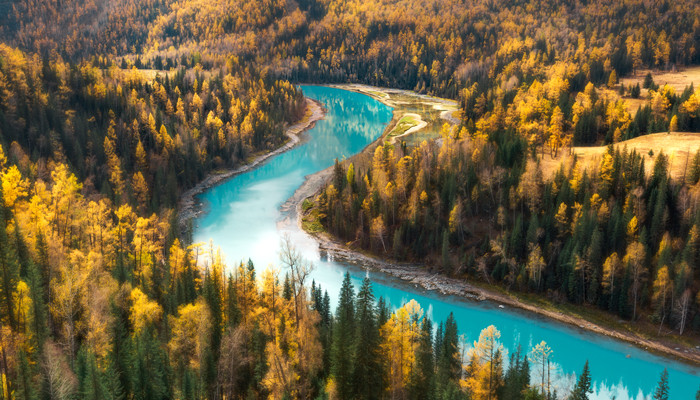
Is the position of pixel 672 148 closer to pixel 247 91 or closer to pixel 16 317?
pixel 16 317

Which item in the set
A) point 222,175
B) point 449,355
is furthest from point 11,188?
point 222,175

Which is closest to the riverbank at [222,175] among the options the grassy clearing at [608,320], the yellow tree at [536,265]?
the yellow tree at [536,265]

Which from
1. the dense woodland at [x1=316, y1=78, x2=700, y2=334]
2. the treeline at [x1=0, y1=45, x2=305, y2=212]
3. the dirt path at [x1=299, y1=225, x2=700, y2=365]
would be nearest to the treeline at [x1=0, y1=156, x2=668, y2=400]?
the dirt path at [x1=299, y1=225, x2=700, y2=365]

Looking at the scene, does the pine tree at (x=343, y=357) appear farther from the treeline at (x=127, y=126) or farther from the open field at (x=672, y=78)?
the open field at (x=672, y=78)

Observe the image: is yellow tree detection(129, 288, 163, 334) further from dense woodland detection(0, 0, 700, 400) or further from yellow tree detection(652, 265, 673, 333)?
yellow tree detection(652, 265, 673, 333)

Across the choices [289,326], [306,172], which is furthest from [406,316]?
[306,172]

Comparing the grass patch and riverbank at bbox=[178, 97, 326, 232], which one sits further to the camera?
the grass patch
